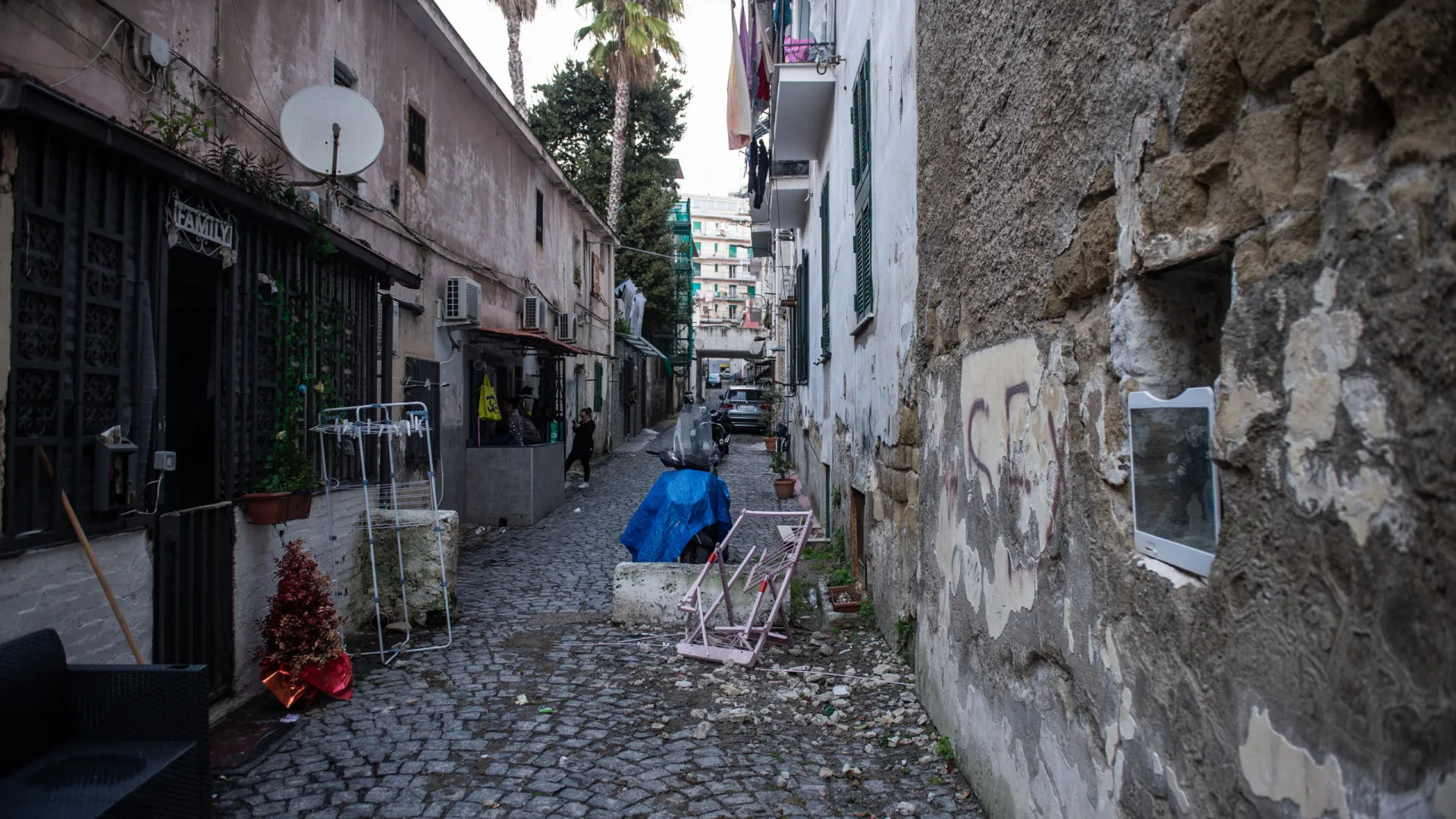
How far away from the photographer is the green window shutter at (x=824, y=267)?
10.2m

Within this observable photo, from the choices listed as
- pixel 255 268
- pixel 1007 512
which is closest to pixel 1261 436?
pixel 1007 512

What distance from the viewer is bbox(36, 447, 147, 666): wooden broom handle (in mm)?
3557

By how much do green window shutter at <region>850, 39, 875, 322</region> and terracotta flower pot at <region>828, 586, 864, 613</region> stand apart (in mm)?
2120

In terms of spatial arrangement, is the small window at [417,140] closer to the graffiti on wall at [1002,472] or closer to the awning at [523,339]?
the awning at [523,339]

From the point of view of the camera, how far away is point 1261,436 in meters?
1.67

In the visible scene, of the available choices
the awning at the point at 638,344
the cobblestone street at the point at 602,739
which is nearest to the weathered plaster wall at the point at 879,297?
the cobblestone street at the point at 602,739

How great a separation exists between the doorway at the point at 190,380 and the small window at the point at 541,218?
10163 millimetres

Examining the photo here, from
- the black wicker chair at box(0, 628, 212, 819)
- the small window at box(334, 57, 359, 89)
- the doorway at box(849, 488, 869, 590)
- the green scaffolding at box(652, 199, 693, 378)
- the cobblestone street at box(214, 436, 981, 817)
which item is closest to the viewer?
the black wicker chair at box(0, 628, 212, 819)

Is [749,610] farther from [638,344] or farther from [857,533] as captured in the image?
[638,344]

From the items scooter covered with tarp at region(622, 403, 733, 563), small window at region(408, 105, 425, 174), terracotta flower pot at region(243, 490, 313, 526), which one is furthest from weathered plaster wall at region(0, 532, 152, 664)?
small window at region(408, 105, 425, 174)

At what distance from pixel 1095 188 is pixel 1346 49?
3.45 ft

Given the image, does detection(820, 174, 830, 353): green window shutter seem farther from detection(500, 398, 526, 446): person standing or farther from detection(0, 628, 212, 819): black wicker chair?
detection(0, 628, 212, 819): black wicker chair

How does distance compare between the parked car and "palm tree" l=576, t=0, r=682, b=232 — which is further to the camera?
the parked car

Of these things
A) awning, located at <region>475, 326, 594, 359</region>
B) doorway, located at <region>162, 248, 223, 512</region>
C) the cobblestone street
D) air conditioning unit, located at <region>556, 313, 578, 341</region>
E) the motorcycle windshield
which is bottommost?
the cobblestone street
